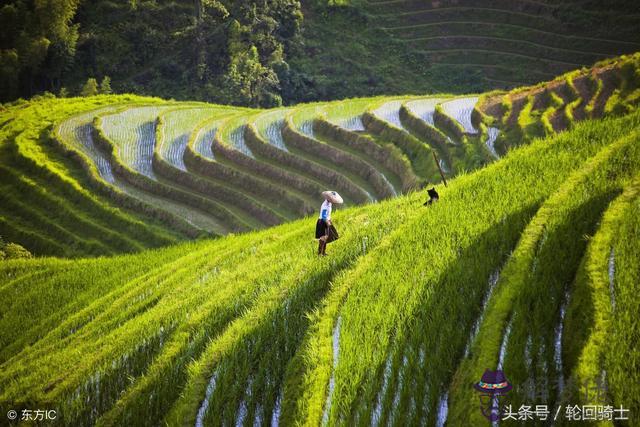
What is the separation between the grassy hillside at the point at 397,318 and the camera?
601 centimetres

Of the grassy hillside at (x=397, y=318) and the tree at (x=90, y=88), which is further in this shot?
the tree at (x=90, y=88)

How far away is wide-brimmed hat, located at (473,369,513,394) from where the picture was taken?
527cm

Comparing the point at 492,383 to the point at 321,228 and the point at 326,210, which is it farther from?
the point at 321,228

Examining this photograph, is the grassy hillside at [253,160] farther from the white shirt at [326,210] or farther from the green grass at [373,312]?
the white shirt at [326,210]

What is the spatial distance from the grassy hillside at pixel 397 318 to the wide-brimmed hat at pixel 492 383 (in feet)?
0.89

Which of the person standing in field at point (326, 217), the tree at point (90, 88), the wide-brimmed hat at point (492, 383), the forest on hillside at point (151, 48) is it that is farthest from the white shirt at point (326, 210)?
the tree at point (90, 88)

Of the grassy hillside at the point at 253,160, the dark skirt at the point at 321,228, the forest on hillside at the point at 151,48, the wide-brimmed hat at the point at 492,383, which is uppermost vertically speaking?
the forest on hillside at the point at 151,48

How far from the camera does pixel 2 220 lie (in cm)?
2184

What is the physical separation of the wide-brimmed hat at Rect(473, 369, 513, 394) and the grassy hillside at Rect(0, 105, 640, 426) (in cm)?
27

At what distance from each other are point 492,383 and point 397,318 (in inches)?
75.1

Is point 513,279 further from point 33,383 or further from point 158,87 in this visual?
point 158,87

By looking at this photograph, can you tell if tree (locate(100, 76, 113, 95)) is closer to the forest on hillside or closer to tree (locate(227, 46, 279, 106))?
the forest on hillside

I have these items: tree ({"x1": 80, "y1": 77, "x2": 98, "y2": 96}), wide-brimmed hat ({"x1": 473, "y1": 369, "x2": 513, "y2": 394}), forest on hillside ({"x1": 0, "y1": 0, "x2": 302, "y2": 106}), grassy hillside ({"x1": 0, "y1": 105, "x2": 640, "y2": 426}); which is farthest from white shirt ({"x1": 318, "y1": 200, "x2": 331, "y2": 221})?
tree ({"x1": 80, "y1": 77, "x2": 98, "y2": 96})

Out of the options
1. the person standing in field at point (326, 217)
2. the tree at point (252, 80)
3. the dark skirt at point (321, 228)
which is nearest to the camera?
the person standing in field at point (326, 217)
